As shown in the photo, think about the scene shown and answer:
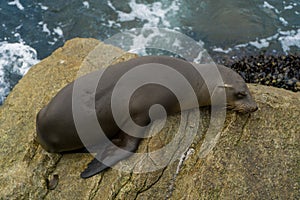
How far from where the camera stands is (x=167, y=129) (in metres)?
4.02

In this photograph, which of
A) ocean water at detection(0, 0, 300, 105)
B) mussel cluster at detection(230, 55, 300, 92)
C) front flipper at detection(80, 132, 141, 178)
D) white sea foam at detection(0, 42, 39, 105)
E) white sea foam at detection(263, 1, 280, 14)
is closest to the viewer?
front flipper at detection(80, 132, 141, 178)

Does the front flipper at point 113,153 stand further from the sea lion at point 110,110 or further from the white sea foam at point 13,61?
the white sea foam at point 13,61

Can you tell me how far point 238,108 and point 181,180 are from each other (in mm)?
884

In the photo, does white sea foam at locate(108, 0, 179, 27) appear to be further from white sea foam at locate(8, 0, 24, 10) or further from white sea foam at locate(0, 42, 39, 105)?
white sea foam at locate(0, 42, 39, 105)

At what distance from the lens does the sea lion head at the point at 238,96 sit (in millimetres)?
3961

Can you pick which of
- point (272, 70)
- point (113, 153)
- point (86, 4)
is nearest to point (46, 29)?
point (86, 4)

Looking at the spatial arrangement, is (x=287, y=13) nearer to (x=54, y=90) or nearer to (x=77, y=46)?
(x=77, y=46)

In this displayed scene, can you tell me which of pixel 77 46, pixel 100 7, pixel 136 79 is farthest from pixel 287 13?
pixel 136 79

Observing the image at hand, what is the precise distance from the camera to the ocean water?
7828 mm

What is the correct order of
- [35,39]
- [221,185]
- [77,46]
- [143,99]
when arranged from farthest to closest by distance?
[35,39], [77,46], [143,99], [221,185]

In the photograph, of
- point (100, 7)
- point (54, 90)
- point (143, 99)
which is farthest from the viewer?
point (100, 7)

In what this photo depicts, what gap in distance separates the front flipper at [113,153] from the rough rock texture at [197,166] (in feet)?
0.23

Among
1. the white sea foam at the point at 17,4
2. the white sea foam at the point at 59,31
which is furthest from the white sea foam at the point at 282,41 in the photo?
the white sea foam at the point at 17,4

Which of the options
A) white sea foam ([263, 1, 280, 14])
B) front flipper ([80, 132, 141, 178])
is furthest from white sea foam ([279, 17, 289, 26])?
front flipper ([80, 132, 141, 178])
